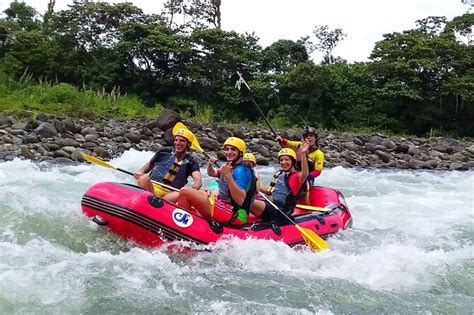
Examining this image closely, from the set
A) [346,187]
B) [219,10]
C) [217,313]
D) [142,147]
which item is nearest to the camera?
[217,313]

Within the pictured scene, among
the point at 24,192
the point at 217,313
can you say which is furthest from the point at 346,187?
the point at 217,313

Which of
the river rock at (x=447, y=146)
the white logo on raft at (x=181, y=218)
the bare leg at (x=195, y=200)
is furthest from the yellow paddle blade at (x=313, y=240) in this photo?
the river rock at (x=447, y=146)

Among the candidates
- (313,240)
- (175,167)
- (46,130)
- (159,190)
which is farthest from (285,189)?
(46,130)

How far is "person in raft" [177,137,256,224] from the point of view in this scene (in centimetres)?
525

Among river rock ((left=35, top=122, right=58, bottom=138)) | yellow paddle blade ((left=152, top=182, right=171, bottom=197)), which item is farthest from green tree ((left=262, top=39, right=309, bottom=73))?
yellow paddle blade ((left=152, top=182, right=171, bottom=197))

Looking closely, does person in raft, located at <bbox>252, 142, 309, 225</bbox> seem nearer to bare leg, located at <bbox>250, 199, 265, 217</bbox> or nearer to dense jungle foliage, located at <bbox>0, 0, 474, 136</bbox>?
bare leg, located at <bbox>250, 199, 265, 217</bbox>

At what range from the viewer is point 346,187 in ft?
34.8

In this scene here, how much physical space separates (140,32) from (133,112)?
4962 millimetres

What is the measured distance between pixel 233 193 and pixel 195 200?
1.26 ft

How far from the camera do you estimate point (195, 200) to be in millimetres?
5254

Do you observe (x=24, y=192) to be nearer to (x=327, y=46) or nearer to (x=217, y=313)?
(x=217, y=313)

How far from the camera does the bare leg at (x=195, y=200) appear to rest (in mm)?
5246

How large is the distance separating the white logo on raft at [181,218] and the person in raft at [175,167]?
2.14 feet

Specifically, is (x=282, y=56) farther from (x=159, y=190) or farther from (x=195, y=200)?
(x=195, y=200)
